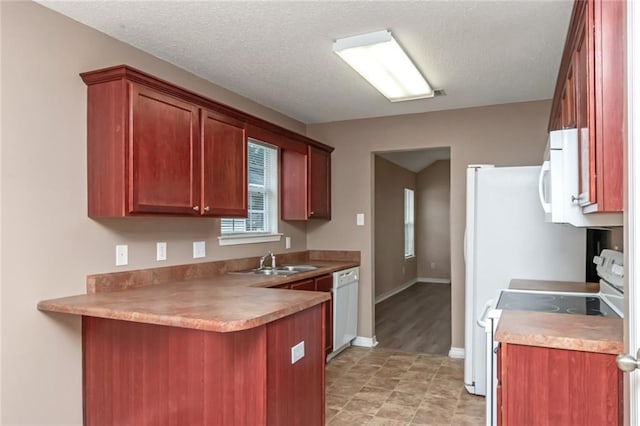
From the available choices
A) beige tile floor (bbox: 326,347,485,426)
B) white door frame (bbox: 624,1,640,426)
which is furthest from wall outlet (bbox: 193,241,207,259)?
white door frame (bbox: 624,1,640,426)

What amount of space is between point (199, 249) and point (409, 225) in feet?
20.7

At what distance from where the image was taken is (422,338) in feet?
15.9

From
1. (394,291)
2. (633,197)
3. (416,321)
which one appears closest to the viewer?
(633,197)

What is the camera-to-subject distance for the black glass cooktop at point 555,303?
211 cm

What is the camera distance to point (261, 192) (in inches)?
165

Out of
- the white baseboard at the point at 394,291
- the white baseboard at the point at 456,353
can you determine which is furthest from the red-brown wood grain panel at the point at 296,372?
the white baseboard at the point at 394,291

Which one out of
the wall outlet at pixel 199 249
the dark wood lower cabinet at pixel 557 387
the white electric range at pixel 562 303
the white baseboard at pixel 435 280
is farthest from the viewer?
the white baseboard at pixel 435 280

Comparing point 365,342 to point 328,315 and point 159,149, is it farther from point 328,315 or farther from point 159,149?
point 159,149

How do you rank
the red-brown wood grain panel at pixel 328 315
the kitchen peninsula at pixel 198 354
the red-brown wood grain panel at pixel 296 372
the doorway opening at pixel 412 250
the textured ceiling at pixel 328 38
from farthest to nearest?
the doorway opening at pixel 412 250, the red-brown wood grain panel at pixel 328 315, the textured ceiling at pixel 328 38, the red-brown wood grain panel at pixel 296 372, the kitchen peninsula at pixel 198 354

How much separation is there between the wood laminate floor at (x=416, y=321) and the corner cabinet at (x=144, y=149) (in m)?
2.79

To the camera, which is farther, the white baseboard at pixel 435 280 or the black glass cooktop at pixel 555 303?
the white baseboard at pixel 435 280

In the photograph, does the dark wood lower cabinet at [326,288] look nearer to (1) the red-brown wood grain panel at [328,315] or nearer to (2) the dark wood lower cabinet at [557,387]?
(1) the red-brown wood grain panel at [328,315]

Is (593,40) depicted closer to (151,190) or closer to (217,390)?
(217,390)

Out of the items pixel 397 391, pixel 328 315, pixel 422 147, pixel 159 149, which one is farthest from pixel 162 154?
pixel 422 147
